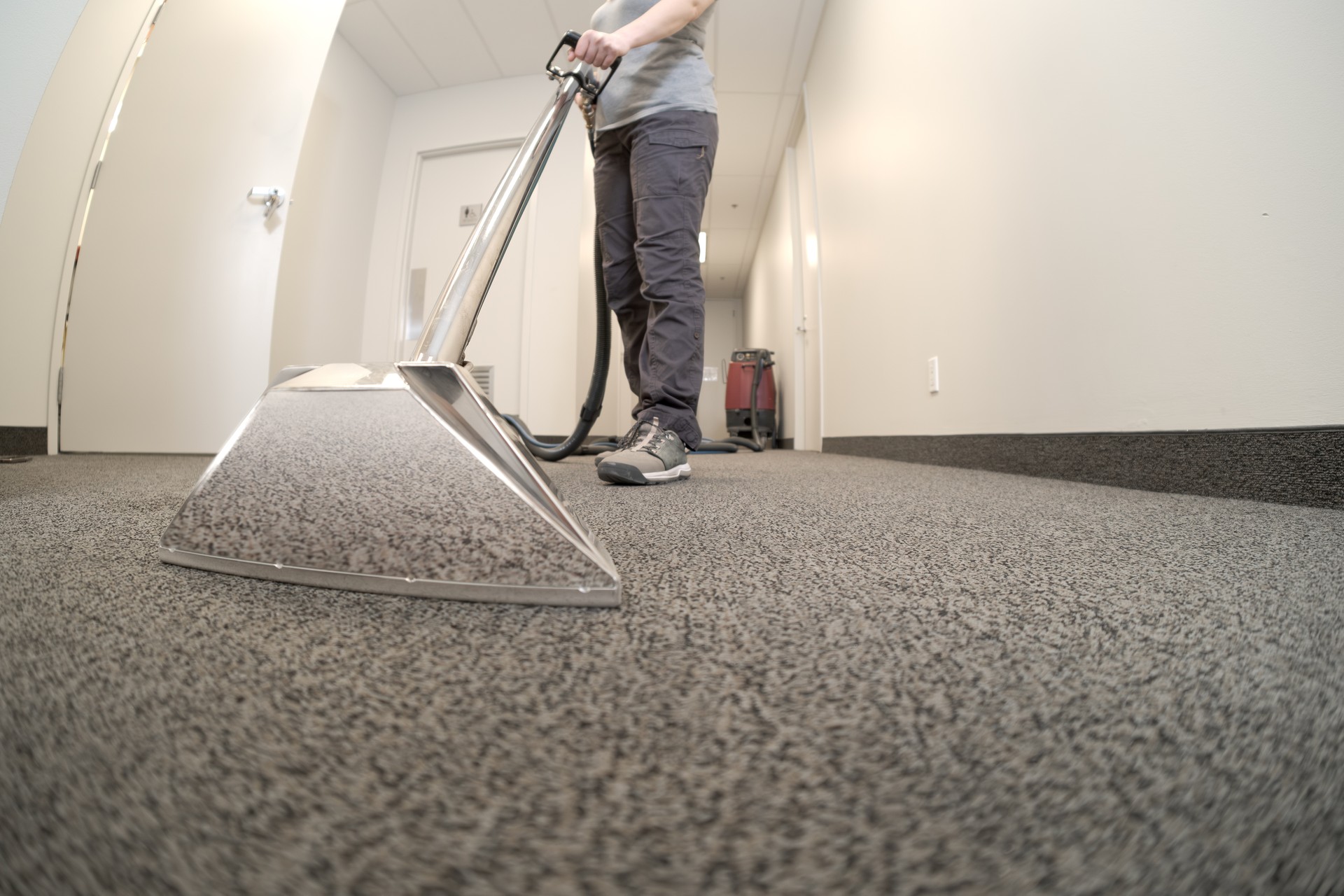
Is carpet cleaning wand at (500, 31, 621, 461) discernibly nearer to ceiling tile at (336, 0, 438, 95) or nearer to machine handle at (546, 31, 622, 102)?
machine handle at (546, 31, 622, 102)

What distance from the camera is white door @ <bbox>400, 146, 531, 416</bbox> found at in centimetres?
330

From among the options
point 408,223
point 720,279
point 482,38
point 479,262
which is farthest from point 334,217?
point 720,279

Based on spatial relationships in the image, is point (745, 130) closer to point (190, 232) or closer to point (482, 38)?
point (482, 38)

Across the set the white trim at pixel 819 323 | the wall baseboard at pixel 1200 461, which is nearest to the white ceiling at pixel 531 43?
the white trim at pixel 819 323

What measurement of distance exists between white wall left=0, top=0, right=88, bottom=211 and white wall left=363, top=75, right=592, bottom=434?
2.00 m

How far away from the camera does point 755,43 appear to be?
3.23 m

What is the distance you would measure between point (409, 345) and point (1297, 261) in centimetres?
363

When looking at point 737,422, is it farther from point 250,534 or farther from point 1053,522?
point 250,534

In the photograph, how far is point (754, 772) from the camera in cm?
17

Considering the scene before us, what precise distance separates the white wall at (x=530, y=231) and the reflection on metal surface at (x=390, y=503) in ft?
9.44

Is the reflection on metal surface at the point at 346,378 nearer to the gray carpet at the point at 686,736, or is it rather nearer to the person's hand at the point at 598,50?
the gray carpet at the point at 686,736

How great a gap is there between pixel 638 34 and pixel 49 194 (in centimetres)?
210

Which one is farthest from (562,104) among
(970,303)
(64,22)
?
(64,22)

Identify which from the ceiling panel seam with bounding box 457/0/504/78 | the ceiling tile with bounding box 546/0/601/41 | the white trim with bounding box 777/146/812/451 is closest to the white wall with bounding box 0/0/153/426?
the ceiling panel seam with bounding box 457/0/504/78
